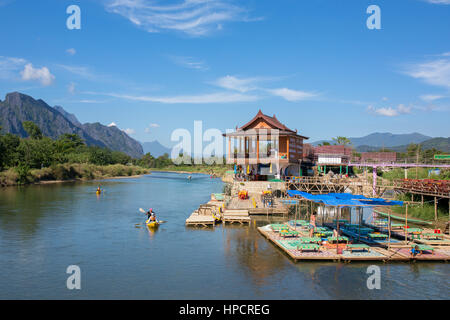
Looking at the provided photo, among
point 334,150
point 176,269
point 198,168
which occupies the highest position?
point 334,150

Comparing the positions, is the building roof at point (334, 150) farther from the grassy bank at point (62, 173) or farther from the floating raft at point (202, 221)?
the grassy bank at point (62, 173)

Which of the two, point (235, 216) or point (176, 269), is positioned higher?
point (235, 216)

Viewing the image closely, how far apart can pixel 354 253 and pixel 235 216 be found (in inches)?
535

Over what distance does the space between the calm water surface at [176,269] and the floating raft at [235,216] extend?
946mm

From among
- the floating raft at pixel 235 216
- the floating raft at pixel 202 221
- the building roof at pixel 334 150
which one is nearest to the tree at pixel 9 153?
the floating raft at pixel 202 221

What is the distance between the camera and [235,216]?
32.9m

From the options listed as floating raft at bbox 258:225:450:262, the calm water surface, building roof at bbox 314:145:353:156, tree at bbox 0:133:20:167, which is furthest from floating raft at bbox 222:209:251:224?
tree at bbox 0:133:20:167

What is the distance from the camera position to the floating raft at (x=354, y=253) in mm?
20438

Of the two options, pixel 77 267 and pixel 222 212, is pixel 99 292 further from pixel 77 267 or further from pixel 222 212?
pixel 222 212

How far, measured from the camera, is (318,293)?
53.9 feet

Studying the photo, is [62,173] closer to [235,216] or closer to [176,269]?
[235,216]

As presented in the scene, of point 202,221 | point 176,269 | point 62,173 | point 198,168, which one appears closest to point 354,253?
point 176,269

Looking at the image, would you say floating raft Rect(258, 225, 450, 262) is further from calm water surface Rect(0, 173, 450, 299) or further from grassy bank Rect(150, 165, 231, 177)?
grassy bank Rect(150, 165, 231, 177)
